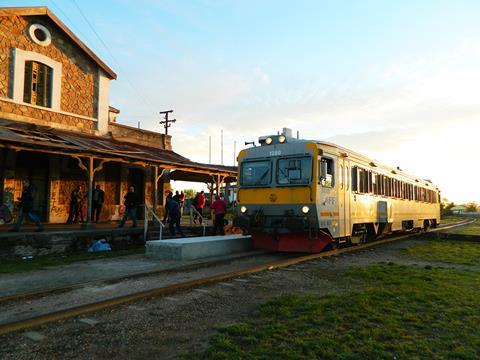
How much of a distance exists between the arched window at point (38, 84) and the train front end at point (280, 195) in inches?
354

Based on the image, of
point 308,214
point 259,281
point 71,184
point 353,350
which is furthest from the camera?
point 71,184

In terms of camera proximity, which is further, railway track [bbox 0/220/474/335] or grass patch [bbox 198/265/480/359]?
railway track [bbox 0/220/474/335]

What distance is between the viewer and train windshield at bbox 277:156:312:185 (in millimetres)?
10047

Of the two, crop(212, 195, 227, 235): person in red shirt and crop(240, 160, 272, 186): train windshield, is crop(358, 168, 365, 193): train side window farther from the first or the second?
crop(212, 195, 227, 235): person in red shirt

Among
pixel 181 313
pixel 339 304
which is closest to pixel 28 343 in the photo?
pixel 181 313

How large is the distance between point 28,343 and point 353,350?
3239mm

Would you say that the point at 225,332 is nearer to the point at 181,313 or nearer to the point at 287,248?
the point at 181,313

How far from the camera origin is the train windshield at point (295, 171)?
33.0 feet

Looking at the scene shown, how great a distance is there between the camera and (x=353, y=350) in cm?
388

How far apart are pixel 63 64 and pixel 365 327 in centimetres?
1604

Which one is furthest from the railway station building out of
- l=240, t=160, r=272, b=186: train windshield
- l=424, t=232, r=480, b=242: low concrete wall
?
l=424, t=232, r=480, b=242: low concrete wall

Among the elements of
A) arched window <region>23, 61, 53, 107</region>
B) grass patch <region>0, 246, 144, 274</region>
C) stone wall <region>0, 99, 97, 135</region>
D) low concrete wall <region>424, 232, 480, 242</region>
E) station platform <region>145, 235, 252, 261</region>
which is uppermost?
arched window <region>23, 61, 53, 107</region>

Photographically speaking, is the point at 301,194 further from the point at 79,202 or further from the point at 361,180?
the point at 79,202

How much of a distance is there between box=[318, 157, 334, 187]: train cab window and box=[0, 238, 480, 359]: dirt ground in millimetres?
3196
